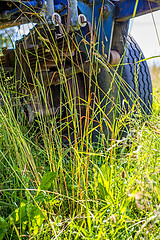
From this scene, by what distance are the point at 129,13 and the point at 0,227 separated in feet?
4.26

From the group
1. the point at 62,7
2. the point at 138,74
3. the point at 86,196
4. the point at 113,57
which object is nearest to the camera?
the point at 86,196

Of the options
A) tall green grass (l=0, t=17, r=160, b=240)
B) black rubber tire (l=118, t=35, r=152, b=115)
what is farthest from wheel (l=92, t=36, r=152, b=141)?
tall green grass (l=0, t=17, r=160, b=240)

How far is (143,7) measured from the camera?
1.46 metres

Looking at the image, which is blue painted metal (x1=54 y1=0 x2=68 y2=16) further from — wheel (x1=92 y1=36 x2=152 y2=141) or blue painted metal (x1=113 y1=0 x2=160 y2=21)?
wheel (x1=92 y1=36 x2=152 y2=141)

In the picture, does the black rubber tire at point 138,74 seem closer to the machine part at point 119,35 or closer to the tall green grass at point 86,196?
the machine part at point 119,35

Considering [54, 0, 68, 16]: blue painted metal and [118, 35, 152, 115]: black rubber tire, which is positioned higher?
[54, 0, 68, 16]: blue painted metal

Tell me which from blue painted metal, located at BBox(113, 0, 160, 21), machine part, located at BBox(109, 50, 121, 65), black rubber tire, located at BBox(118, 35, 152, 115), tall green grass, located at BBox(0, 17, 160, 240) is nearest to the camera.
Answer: tall green grass, located at BBox(0, 17, 160, 240)

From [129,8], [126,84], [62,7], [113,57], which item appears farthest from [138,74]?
[62,7]

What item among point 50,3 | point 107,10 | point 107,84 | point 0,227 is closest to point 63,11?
point 50,3

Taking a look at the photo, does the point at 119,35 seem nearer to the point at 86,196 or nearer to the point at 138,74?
the point at 138,74

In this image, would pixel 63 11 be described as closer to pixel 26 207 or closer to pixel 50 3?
pixel 50 3

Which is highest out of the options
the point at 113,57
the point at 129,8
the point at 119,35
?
the point at 129,8

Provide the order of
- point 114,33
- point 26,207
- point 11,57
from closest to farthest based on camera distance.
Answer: point 26,207 < point 114,33 < point 11,57

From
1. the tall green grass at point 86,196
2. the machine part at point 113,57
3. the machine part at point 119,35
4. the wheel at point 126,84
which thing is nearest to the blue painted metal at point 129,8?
the machine part at point 119,35
